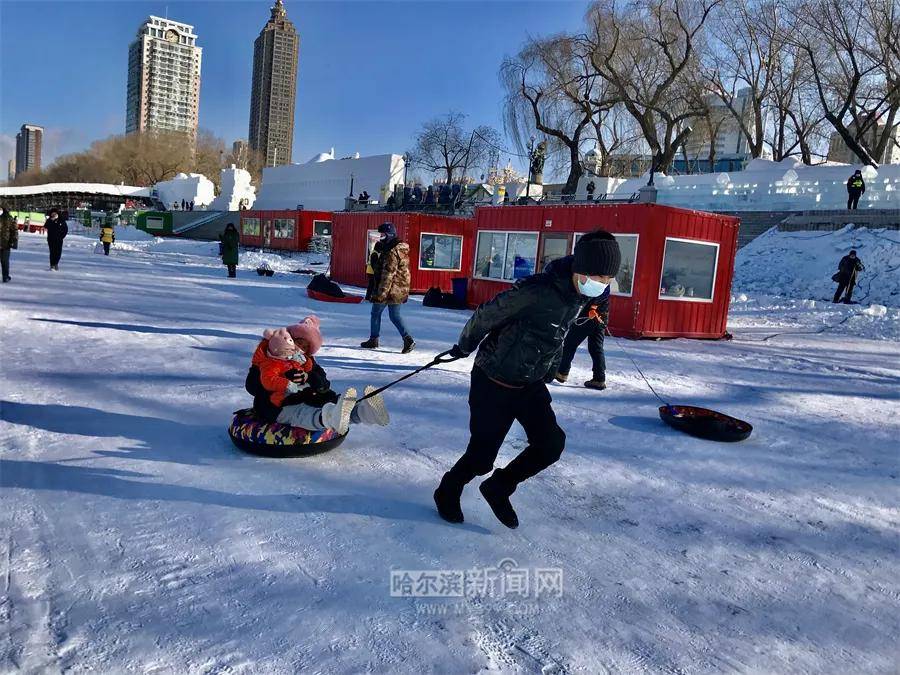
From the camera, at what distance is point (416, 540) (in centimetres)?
326

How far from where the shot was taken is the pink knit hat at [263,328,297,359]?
405 centimetres

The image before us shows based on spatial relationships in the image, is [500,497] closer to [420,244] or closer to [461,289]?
[461,289]

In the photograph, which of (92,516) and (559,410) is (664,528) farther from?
(92,516)

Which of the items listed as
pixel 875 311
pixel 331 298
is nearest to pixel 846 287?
pixel 875 311

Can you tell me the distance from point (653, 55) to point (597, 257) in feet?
110

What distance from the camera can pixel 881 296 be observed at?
58.3 ft

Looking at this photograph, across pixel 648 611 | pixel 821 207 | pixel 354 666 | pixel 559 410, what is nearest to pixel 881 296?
pixel 821 207

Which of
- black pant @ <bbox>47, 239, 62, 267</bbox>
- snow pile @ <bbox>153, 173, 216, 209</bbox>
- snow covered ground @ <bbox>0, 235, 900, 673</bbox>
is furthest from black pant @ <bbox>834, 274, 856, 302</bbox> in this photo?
snow pile @ <bbox>153, 173, 216, 209</bbox>

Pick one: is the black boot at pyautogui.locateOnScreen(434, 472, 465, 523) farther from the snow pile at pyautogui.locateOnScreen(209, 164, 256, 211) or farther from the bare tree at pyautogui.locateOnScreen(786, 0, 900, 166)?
the snow pile at pyautogui.locateOnScreen(209, 164, 256, 211)

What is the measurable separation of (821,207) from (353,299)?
1998 cm

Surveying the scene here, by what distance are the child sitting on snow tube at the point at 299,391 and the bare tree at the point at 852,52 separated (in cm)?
3007

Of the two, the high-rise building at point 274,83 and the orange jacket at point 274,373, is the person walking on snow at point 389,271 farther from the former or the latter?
the high-rise building at point 274,83

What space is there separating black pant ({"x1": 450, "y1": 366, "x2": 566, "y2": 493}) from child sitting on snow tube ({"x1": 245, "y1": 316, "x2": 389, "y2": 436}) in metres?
0.89

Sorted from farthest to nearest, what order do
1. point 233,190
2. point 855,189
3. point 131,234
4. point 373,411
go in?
point 233,190, point 131,234, point 855,189, point 373,411
